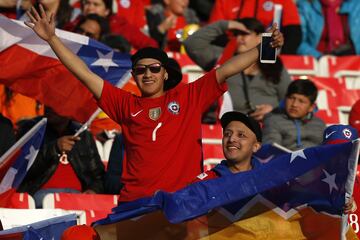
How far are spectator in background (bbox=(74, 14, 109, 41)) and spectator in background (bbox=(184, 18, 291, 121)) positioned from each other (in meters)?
0.84

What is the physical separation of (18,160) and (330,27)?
16.5 feet

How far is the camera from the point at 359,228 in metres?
9.64

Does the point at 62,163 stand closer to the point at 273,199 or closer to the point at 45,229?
the point at 45,229

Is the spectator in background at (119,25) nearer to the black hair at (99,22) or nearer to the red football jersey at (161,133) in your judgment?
the black hair at (99,22)

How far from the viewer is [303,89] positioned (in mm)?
12078

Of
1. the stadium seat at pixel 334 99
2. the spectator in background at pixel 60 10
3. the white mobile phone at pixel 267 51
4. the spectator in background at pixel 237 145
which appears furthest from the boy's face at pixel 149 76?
the spectator in background at pixel 60 10

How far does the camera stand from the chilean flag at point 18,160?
10.7 metres

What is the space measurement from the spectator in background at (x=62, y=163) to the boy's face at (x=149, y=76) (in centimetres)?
181

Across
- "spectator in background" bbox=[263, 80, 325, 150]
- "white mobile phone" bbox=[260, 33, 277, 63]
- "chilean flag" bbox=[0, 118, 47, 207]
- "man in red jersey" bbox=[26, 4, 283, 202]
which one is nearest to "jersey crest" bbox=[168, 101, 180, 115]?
"man in red jersey" bbox=[26, 4, 283, 202]

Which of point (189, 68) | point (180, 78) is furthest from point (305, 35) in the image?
point (180, 78)

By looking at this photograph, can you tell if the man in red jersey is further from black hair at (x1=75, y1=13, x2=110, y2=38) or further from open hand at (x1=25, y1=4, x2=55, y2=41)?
black hair at (x1=75, y1=13, x2=110, y2=38)

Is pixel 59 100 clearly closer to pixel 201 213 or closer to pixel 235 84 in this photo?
pixel 235 84

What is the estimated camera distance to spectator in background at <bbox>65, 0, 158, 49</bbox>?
46.1 feet

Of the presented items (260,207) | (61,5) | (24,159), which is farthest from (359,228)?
(61,5)
